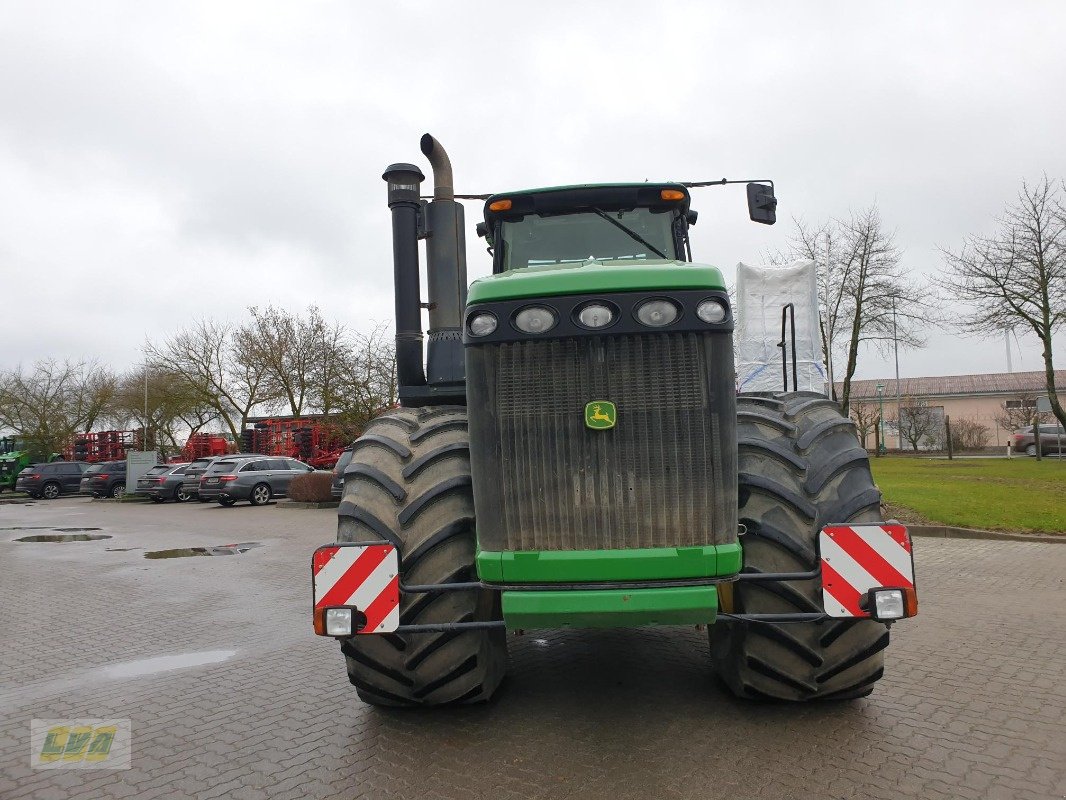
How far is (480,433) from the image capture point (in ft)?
11.8

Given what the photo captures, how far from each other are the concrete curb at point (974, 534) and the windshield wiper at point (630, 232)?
788cm

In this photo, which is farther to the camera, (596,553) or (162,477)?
(162,477)

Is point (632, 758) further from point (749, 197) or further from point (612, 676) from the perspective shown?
point (749, 197)

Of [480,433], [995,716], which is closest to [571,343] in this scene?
[480,433]

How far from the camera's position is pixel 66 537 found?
1708 centimetres

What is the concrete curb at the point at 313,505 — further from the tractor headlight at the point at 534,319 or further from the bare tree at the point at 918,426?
the bare tree at the point at 918,426

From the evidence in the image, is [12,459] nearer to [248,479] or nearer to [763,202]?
[248,479]

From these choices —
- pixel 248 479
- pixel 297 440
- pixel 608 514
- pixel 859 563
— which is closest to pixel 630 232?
pixel 608 514

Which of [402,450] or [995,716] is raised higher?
[402,450]

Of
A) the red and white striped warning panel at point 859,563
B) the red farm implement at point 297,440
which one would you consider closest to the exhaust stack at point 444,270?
the red and white striped warning panel at point 859,563

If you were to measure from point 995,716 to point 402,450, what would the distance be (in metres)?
3.50

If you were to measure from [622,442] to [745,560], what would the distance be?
90 cm

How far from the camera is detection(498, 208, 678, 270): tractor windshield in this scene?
4.92m

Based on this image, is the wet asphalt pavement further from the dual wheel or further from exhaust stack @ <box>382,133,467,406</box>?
exhaust stack @ <box>382,133,467,406</box>
